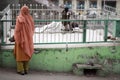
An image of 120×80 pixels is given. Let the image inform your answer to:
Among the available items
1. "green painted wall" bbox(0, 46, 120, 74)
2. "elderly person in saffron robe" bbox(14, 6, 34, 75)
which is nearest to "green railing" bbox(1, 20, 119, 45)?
"green painted wall" bbox(0, 46, 120, 74)

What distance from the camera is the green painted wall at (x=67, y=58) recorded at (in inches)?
346

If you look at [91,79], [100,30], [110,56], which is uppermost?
[100,30]

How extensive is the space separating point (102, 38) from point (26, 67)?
8.62ft

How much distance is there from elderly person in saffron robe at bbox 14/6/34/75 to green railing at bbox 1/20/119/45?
0.82 meters

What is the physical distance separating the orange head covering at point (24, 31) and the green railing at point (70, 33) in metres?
0.88

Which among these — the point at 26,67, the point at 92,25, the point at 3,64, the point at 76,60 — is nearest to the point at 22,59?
the point at 26,67

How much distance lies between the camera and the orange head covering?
8023mm

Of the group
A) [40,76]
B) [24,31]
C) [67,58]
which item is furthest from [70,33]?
[24,31]

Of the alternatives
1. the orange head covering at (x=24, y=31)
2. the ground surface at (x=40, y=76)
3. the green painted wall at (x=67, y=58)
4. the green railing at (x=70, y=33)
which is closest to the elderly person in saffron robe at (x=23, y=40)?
the orange head covering at (x=24, y=31)

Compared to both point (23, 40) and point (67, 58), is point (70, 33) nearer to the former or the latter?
point (67, 58)

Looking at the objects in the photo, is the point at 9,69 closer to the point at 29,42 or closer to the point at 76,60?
the point at 29,42

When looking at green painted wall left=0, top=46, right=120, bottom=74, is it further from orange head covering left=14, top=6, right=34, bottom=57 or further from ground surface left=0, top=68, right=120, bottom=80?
orange head covering left=14, top=6, right=34, bottom=57

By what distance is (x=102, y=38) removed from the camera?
970 centimetres

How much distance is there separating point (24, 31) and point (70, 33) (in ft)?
6.89
